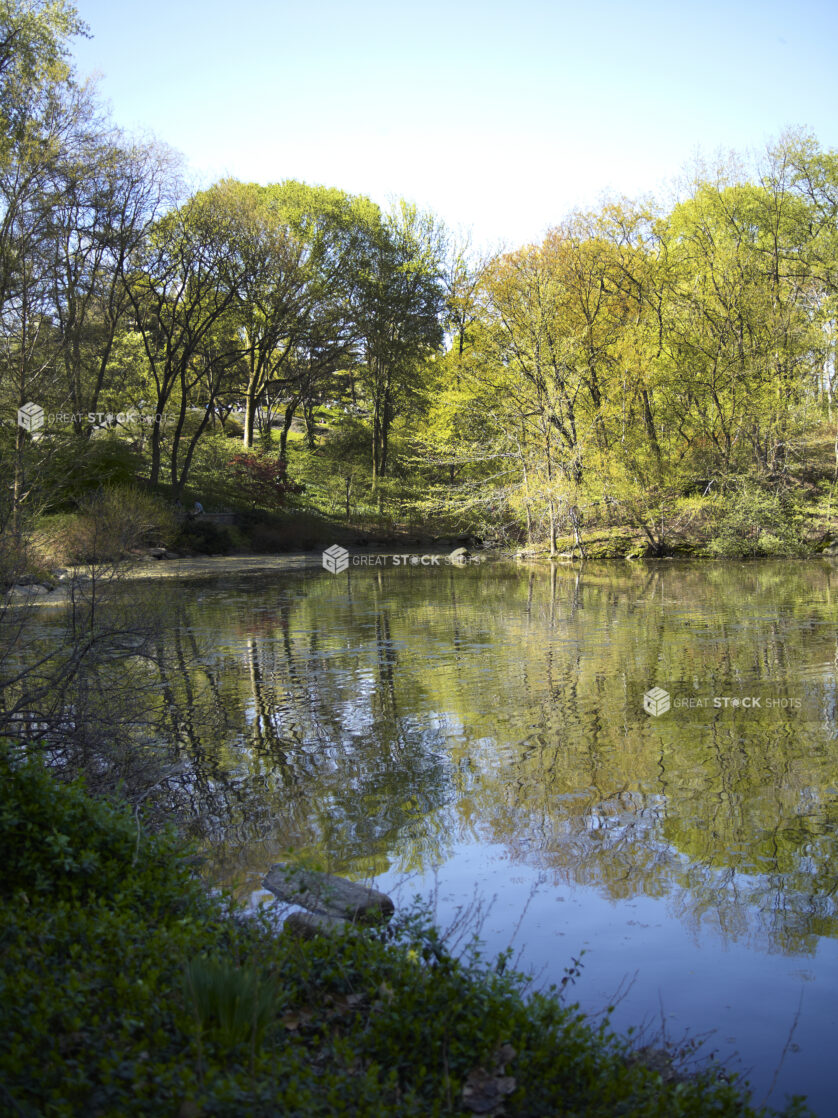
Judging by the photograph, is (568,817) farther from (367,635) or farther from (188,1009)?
(367,635)

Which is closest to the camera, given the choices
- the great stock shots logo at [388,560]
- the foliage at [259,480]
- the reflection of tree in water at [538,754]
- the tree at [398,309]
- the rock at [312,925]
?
the rock at [312,925]

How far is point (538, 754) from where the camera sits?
9117 millimetres

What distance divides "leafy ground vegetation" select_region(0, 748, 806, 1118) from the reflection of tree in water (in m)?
1.88

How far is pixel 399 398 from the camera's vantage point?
1949 inches

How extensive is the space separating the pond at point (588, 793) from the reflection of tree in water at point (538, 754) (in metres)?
0.03

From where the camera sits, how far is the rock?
15.7 feet

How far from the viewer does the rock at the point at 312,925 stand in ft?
15.7

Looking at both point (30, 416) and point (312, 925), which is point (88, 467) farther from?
point (312, 925)

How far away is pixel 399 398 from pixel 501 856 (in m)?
44.2

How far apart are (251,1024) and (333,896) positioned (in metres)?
1.82

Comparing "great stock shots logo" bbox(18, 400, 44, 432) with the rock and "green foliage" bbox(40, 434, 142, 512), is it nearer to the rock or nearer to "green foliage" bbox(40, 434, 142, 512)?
"green foliage" bbox(40, 434, 142, 512)

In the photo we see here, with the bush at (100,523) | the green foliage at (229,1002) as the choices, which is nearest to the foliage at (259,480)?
the bush at (100,523)

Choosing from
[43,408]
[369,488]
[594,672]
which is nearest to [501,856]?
[594,672]

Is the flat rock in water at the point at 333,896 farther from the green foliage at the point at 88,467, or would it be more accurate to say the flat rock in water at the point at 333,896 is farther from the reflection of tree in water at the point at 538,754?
the green foliage at the point at 88,467
